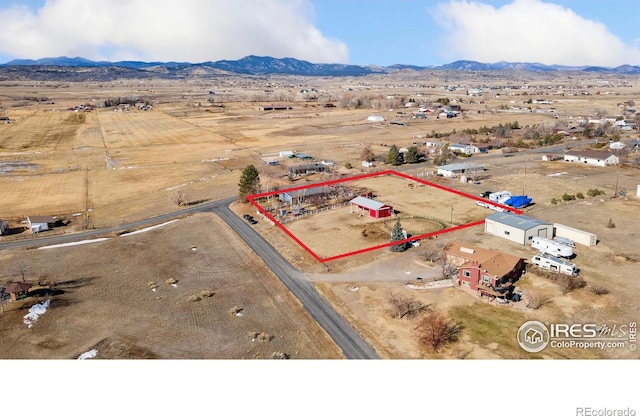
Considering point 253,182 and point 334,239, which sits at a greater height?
point 253,182

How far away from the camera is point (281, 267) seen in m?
35.5

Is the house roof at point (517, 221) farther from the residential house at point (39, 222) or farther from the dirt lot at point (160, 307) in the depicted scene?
Result: the residential house at point (39, 222)

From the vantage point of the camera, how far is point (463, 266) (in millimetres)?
31734

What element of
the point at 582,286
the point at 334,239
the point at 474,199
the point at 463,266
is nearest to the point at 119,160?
the point at 334,239

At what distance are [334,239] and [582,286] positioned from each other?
1989 centimetres

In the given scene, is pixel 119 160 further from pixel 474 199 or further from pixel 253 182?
pixel 474 199

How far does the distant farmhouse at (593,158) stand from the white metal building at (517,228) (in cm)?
3813

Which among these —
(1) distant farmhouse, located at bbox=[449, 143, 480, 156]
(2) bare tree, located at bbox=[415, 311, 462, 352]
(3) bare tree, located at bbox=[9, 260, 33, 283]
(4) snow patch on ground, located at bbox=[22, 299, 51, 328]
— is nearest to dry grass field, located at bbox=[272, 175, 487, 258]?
(2) bare tree, located at bbox=[415, 311, 462, 352]

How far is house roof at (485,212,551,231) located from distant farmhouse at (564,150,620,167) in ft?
124

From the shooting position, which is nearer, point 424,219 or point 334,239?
point 334,239

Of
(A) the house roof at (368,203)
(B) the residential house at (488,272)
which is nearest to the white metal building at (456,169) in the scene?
(A) the house roof at (368,203)

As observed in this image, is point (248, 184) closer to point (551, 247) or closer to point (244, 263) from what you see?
point (244, 263)

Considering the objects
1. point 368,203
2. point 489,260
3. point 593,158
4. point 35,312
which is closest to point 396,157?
point 368,203

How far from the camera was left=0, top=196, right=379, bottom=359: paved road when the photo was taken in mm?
25419
